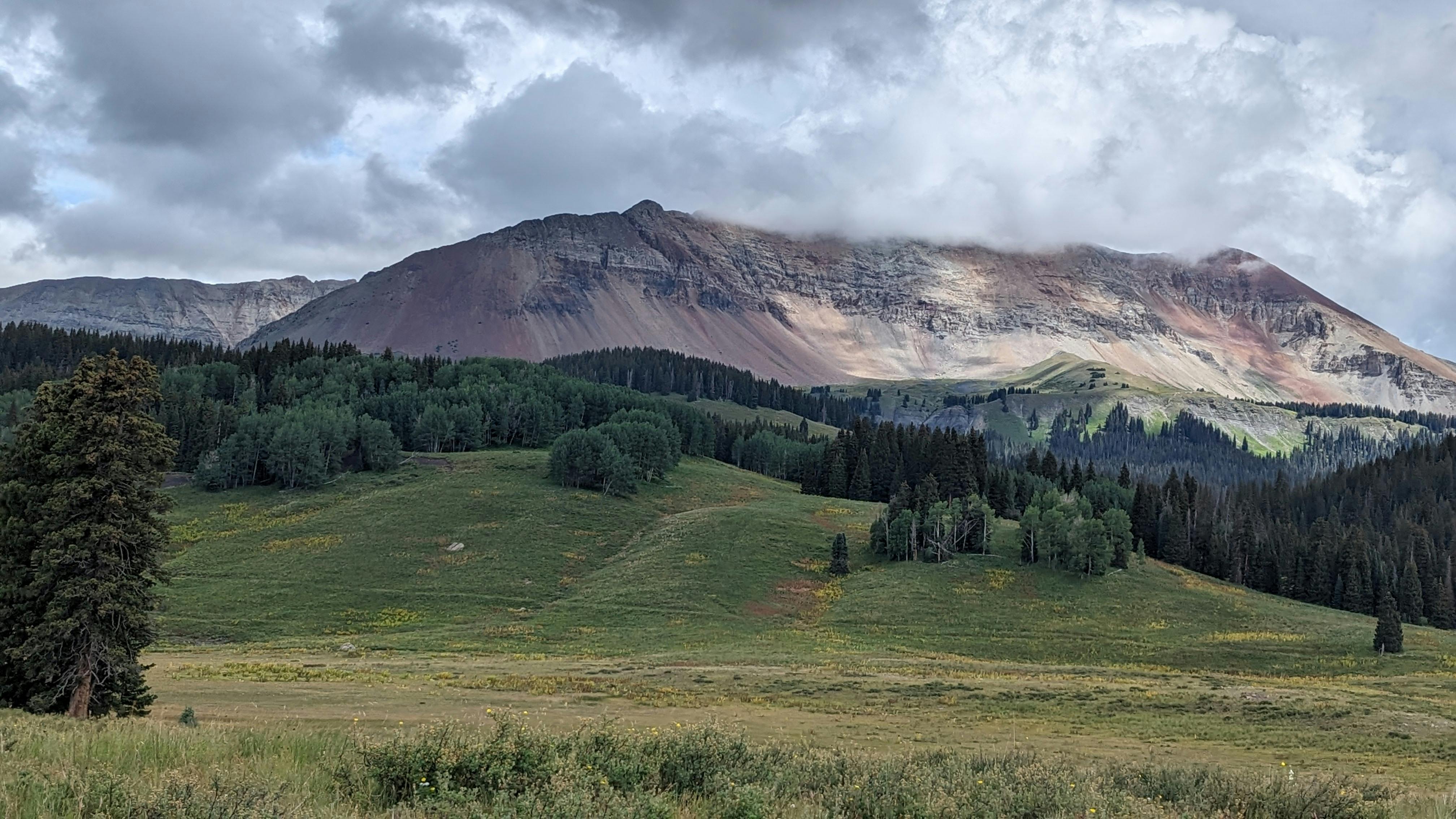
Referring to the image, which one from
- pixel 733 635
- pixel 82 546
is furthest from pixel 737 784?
pixel 733 635

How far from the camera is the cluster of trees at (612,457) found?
128875mm

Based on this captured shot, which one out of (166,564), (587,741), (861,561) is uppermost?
(587,741)

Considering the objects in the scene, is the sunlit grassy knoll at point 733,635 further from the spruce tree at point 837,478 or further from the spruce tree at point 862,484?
the spruce tree at point 837,478

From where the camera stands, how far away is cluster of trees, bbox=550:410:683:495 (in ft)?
423

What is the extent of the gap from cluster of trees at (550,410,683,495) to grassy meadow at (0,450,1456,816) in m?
3.48

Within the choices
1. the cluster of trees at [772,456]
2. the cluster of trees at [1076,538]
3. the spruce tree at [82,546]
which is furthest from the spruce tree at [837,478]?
the spruce tree at [82,546]

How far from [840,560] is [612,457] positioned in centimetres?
4204

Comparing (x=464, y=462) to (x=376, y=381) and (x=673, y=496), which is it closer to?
(x=673, y=496)

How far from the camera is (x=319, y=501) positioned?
4653 inches

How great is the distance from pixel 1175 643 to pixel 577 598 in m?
52.1

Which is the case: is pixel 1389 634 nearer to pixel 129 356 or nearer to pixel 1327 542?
pixel 1327 542

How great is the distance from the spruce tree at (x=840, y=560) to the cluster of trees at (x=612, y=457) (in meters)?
39.7

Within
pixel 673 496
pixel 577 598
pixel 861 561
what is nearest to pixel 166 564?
pixel 577 598

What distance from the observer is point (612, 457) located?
129375mm
